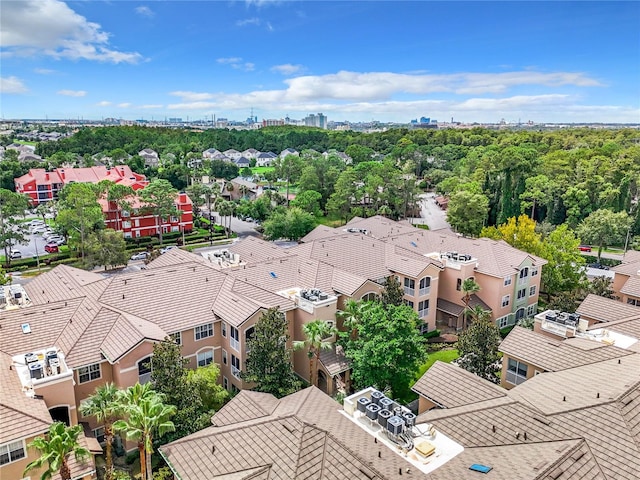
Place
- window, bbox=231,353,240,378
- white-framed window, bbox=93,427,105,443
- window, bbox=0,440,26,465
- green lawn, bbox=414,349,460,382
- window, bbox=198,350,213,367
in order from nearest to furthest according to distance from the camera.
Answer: window, bbox=0,440,26,465 → white-framed window, bbox=93,427,105,443 → window, bbox=231,353,240,378 → window, bbox=198,350,213,367 → green lawn, bbox=414,349,460,382

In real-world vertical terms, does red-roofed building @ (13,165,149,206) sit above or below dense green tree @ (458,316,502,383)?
above

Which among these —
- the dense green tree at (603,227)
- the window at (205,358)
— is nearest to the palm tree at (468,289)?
the window at (205,358)

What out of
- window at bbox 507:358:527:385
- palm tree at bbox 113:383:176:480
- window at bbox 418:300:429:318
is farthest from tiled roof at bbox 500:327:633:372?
palm tree at bbox 113:383:176:480

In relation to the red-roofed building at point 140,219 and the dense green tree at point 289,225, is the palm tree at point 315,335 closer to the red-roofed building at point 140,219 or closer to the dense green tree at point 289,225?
the dense green tree at point 289,225

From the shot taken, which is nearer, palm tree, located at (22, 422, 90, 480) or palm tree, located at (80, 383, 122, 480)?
palm tree, located at (22, 422, 90, 480)

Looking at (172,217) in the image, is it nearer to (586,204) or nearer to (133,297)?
(133,297)

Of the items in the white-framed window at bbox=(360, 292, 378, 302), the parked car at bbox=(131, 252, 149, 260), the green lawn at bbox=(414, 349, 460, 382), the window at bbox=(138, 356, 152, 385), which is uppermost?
the white-framed window at bbox=(360, 292, 378, 302)

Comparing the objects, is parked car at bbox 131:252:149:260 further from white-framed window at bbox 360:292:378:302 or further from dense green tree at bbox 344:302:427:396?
dense green tree at bbox 344:302:427:396

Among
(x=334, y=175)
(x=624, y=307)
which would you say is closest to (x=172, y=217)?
(x=334, y=175)
